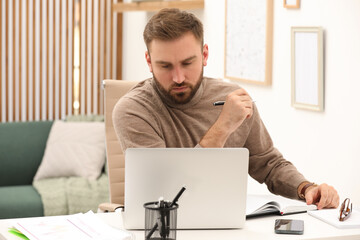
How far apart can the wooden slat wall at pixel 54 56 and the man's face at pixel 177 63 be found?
3050mm

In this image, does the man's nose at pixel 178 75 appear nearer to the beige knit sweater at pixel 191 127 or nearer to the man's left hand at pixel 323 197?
the beige knit sweater at pixel 191 127

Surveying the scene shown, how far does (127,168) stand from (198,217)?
26cm

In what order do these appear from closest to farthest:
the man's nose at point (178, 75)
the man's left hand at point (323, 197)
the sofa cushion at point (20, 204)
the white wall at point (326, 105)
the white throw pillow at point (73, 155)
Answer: the man's left hand at point (323, 197) < the man's nose at point (178, 75) < the white wall at point (326, 105) < the sofa cushion at point (20, 204) < the white throw pillow at point (73, 155)

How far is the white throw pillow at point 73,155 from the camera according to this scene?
4715 millimetres

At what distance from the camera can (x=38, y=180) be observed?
4707 millimetres

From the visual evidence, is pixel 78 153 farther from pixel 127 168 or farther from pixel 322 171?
pixel 127 168

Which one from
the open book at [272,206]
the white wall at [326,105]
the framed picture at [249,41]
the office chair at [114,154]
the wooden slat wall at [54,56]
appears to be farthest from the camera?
the wooden slat wall at [54,56]

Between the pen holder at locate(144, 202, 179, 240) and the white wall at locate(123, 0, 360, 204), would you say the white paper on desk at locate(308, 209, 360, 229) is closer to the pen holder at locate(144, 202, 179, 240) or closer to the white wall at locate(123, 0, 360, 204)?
the pen holder at locate(144, 202, 179, 240)

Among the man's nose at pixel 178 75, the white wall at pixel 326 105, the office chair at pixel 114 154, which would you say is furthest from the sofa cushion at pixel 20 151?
the man's nose at pixel 178 75

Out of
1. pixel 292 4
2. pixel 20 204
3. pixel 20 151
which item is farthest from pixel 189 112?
pixel 20 151

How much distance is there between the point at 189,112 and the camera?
240cm

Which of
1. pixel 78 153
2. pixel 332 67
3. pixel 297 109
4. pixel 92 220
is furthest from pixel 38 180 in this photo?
pixel 92 220

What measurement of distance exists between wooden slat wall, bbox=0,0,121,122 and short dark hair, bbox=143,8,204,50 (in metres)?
3.07

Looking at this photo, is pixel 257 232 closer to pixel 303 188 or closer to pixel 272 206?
pixel 272 206
